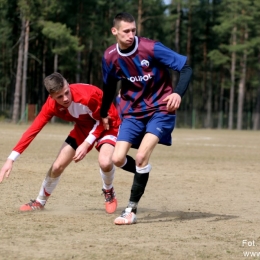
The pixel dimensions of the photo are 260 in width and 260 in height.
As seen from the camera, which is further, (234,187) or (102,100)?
(234,187)

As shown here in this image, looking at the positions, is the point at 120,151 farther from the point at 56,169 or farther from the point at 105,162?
the point at 56,169

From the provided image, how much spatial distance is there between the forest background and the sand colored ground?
35259 millimetres

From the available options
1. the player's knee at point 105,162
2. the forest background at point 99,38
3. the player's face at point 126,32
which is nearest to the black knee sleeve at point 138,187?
the player's knee at point 105,162

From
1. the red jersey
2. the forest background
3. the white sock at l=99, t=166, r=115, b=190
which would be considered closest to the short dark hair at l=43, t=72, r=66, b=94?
the red jersey

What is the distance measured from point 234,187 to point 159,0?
172 feet

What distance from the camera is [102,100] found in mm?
7883

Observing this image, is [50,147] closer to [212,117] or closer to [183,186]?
[183,186]

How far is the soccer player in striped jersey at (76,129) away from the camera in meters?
7.65

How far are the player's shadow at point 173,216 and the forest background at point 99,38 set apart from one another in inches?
1550

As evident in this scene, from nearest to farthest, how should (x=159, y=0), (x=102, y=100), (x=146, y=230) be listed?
1. (x=146, y=230)
2. (x=102, y=100)
3. (x=159, y=0)

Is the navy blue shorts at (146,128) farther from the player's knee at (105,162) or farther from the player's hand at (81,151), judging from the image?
the player's knee at (105,162)

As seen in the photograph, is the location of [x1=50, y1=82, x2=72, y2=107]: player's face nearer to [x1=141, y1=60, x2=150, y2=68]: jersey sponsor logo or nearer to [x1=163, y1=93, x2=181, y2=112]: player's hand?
[x1=141, y1=60, x2=150, y2=68]: jersey sponsor logo

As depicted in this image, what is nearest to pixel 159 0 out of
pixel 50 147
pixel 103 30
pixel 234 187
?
pixel 103 30

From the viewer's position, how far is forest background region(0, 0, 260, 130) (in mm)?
50656
